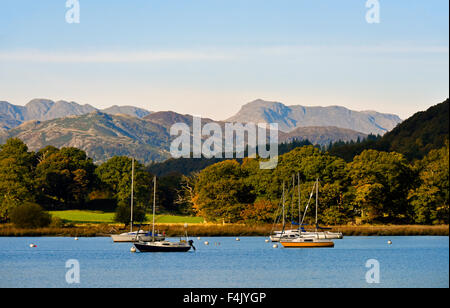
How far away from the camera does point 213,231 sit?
306 ft

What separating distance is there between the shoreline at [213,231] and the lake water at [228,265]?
708 cm

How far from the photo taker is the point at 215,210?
107 metres

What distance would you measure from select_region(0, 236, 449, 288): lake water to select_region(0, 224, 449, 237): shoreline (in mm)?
7080

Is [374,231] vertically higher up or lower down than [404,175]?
lower down

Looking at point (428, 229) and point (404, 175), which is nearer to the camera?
point (428, 229)

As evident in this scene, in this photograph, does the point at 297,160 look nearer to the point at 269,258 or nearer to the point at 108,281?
the point at 269,258

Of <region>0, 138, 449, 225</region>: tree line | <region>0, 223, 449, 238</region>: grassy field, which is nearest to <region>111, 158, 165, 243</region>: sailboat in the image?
<region>0, 223, 449, 238</region>: grassy field

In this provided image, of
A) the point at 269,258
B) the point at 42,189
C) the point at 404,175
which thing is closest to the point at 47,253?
the point at 269,258

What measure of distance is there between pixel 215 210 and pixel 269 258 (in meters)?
43.3

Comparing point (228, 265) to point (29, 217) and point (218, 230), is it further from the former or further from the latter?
point (29, 217)

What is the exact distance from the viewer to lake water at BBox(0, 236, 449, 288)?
158 feet

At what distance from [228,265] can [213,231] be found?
35.7 meters
